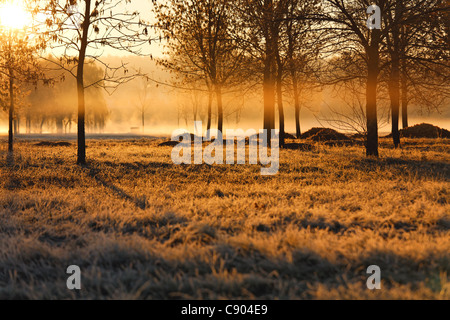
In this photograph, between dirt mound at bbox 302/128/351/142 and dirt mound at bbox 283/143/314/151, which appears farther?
dirt mound at bbox 302/128/351/142

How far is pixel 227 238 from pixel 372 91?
1071 cm

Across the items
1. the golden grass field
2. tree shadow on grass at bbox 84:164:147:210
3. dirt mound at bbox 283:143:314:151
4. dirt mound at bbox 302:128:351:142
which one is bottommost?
the golden grass field

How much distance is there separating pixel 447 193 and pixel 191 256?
5.75 meters

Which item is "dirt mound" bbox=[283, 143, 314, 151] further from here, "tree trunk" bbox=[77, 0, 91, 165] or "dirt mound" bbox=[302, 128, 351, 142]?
"tree trunk" bbox=[77, 0, 91, 165]

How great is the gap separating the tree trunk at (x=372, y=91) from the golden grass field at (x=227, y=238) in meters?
4.44

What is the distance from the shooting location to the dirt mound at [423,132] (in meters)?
23.3

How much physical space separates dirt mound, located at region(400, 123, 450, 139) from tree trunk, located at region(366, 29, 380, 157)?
11.9 meters

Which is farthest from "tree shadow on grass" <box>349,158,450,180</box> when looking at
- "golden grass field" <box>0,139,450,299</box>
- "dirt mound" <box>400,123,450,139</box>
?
"dirt mound" <box>400,123,450,139</box>

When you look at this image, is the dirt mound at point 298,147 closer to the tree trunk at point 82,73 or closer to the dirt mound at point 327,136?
the dirt mound at point 327,136

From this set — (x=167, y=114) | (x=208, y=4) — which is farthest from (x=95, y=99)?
(x=167, y=114)

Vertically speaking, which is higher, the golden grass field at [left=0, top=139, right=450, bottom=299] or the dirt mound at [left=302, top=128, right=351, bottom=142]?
the dirt mound at [left=302, top=128, right=351, bottom=142]

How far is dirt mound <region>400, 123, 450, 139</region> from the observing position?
76.4ft

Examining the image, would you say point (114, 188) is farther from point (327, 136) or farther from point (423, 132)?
point (423, 132)

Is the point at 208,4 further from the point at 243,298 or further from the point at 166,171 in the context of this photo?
the point at 243,298
